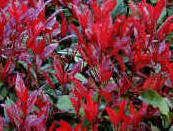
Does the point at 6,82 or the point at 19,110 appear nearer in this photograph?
the point at 19,110

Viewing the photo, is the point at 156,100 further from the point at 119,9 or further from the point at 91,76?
the point at 119,9

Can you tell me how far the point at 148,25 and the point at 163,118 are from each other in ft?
1.29

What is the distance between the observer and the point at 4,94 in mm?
1441

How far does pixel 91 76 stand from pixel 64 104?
→ 0.60 ft

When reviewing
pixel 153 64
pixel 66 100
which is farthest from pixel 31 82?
pixel 153 64

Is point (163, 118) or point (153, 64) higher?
point (153, 64)

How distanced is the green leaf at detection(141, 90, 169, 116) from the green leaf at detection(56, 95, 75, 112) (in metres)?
0.27

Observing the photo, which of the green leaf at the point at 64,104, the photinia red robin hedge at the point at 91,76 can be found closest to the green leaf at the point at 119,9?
the photinia red robin hedge at the point at 91,76

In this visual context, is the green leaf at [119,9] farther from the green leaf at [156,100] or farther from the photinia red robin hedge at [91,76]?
the green leaf at [156,100]

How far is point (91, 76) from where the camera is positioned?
4.82 ft

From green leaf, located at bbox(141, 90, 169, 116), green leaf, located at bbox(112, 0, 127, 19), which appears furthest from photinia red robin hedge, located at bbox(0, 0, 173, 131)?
green leaf, located at bbox(112, 0, 127, 19)

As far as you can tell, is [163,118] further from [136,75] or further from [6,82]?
[6,82]

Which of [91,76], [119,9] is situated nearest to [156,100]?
[91,76]

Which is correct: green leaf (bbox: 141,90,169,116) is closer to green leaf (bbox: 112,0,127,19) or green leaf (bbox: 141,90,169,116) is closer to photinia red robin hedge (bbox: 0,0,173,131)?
photinia red robin hedge (bbox: 0,0,173,131)
